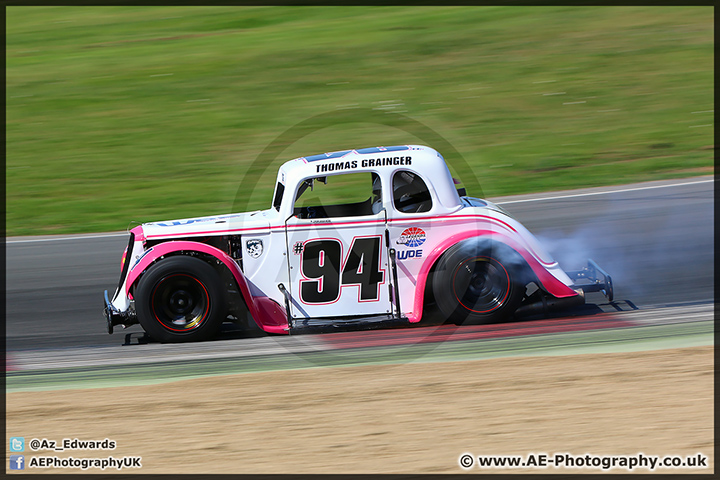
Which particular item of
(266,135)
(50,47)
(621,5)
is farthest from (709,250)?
(50,47)

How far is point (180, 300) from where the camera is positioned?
7352 mm

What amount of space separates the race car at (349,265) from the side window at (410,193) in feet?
0.03

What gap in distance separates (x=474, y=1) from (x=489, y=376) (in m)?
22.0

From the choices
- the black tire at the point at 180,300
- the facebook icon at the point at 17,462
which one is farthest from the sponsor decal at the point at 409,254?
the facebook icon at the point at 17,462

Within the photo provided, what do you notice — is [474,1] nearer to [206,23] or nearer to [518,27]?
[518,27]

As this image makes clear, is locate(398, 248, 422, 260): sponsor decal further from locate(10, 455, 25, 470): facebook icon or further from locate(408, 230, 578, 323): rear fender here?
locate(10, 455, 25, 470): facebook icon

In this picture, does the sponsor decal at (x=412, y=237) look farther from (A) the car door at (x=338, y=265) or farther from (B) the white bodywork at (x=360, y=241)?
(A) the car door at (x=338, y=265)

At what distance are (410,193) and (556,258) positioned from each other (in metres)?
3.04

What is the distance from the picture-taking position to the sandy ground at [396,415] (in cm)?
493

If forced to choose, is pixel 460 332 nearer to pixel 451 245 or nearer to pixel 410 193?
pixel 451 245

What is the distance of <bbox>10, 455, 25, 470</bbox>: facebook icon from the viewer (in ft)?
16.5

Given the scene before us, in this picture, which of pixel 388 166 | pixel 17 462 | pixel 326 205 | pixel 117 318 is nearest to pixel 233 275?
pixel 117 318

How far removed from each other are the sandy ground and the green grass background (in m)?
6.83

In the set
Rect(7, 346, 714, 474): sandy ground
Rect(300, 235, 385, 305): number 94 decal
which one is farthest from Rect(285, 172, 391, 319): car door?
Rect(7, 346, 714, 474): sandy ground
